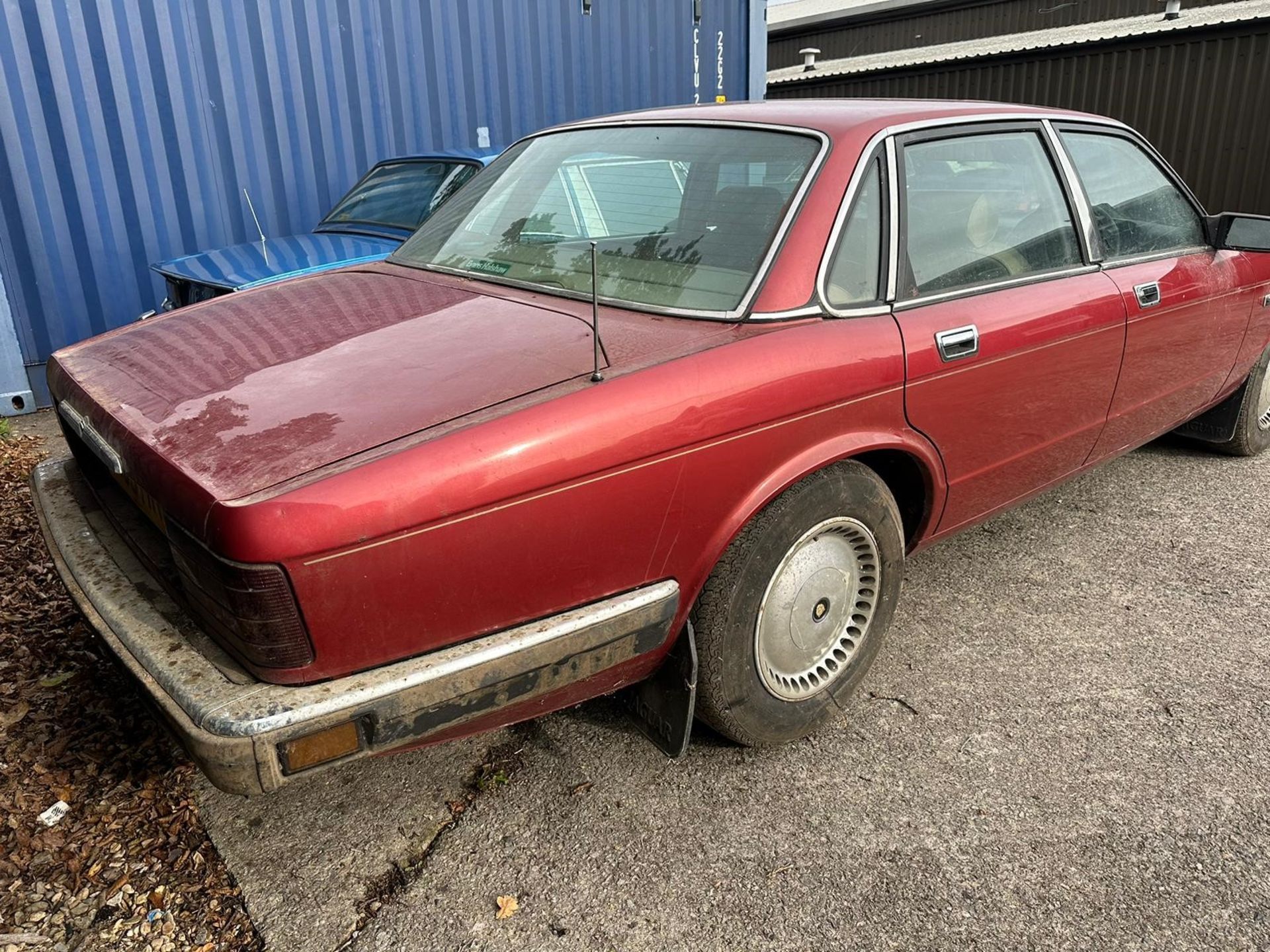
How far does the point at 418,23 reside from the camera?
7398 millimetres

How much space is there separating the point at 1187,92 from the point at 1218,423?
7.38 metres

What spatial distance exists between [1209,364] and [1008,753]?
7.26ft

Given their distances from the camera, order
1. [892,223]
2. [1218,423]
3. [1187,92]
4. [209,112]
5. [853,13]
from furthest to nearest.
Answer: [853,13], [1187,92], [209,112], [1218,423], [892,223]

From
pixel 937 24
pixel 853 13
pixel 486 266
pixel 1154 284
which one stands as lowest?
→ pixel 1154 284

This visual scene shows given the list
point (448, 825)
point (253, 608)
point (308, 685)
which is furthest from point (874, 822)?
point (253, 608)

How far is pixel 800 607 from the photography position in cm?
248

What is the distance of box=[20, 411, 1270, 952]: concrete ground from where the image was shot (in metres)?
2.06

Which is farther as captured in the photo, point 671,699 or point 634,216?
point 634,216

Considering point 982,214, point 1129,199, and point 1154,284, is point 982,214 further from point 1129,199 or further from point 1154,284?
point 1129,199

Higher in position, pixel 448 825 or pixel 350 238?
pixel 350 238

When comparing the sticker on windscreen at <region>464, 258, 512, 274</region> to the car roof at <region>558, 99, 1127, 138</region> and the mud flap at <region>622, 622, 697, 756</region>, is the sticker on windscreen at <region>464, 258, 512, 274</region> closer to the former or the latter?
the car roof at <region>558, 99, 1127, 138</region>

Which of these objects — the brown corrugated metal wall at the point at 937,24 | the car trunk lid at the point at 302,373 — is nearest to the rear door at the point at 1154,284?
the car trunk lid at the point at 302,373

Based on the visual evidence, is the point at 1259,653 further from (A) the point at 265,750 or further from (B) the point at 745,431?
(A) the point at 265,750

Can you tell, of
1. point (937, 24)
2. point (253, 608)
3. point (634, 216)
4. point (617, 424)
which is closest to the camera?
point (253, 608)
